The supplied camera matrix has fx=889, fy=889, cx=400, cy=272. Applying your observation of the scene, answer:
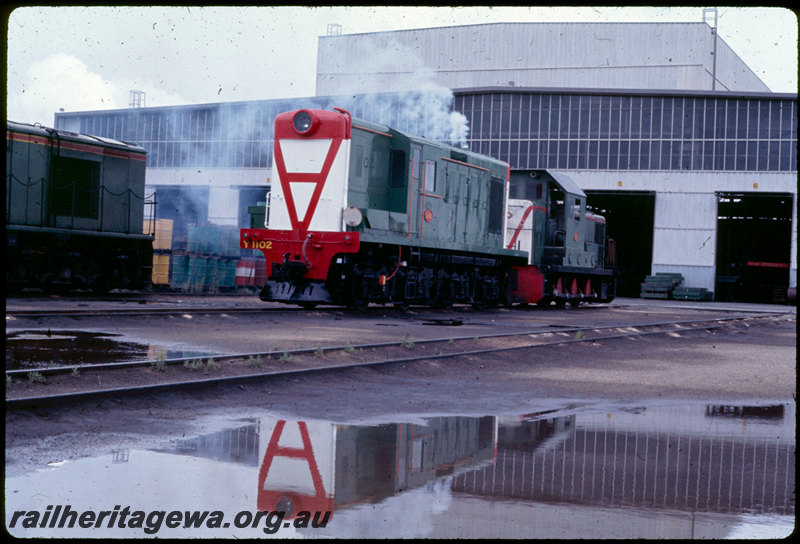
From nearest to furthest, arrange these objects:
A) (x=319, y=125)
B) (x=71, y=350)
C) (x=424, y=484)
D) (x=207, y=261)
→ (x=424, y=484) < (x=71, y=350) < (x=319, y=125) < (x=207, y=261)

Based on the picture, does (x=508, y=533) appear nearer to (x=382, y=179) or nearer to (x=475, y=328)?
(x=475, y=328)

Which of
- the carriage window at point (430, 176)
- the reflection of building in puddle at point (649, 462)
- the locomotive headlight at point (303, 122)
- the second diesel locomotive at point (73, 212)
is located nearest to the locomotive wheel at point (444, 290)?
the carriage window at point (430, 176)

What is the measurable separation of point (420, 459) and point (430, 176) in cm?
1622

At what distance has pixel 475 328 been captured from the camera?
59.1 feet

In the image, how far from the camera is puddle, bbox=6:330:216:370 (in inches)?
369

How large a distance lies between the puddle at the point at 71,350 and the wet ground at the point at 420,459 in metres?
2.05

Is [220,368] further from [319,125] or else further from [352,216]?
[319,125]

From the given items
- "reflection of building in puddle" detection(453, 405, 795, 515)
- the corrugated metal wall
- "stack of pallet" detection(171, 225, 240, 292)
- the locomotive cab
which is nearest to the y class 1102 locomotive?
the locomotive cab

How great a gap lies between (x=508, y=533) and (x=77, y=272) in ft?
65.6

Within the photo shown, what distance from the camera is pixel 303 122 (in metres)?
19.5

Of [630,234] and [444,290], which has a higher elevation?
[630,234]

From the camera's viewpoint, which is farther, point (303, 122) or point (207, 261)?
point (207, 261)

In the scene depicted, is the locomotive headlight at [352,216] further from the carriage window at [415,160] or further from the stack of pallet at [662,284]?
the stack of pallet at [662,284]

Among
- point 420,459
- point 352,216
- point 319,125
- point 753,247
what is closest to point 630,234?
point 753,247
